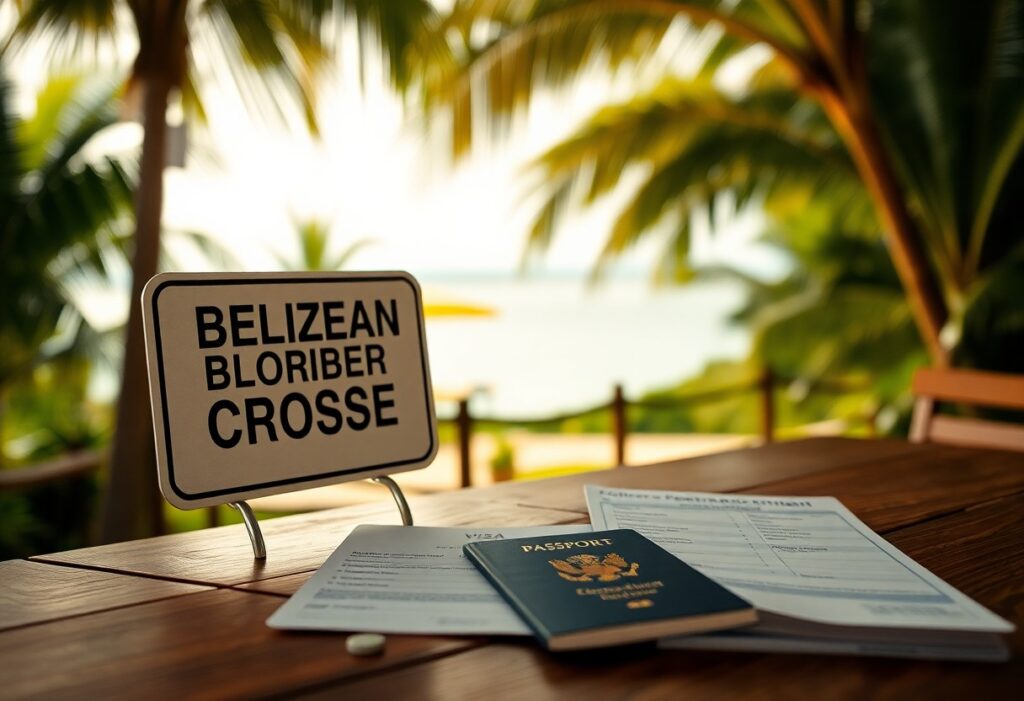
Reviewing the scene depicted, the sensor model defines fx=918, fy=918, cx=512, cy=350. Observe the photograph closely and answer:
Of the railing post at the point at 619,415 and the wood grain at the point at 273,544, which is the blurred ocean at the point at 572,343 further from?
the wood grain at the point at 273,544

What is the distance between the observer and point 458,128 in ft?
13.9

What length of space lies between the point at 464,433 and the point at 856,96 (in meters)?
2.20

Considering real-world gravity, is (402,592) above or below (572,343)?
above

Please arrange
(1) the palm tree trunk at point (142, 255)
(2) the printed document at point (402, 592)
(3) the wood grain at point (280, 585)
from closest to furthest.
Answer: (2) the printed document at point (402, 592)
(3) the wood grain at point (280, 585)
(1) the palm tree trunk at point (142, 255)

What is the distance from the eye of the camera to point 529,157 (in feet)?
17.5

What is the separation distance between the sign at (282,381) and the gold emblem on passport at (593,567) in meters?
0.30

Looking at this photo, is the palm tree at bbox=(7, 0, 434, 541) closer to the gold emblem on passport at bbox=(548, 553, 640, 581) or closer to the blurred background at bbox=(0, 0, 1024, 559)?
the blurred background at bbox=(0, 0, 1024, 559)

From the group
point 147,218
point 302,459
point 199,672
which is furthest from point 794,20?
point 199,672

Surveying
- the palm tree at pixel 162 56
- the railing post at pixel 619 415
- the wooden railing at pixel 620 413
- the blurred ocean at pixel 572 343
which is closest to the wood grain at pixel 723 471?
the wooden railing at pixel 620 413

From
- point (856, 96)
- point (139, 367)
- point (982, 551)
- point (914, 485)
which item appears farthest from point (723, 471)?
point (856, 96)

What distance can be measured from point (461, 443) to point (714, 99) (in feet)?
8.09

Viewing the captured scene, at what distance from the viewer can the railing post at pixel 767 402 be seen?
497 centimetres

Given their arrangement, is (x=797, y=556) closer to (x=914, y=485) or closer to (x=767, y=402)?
(x=914, y=485)

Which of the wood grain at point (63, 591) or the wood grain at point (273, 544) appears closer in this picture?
the wood grain at point (63, 591)
